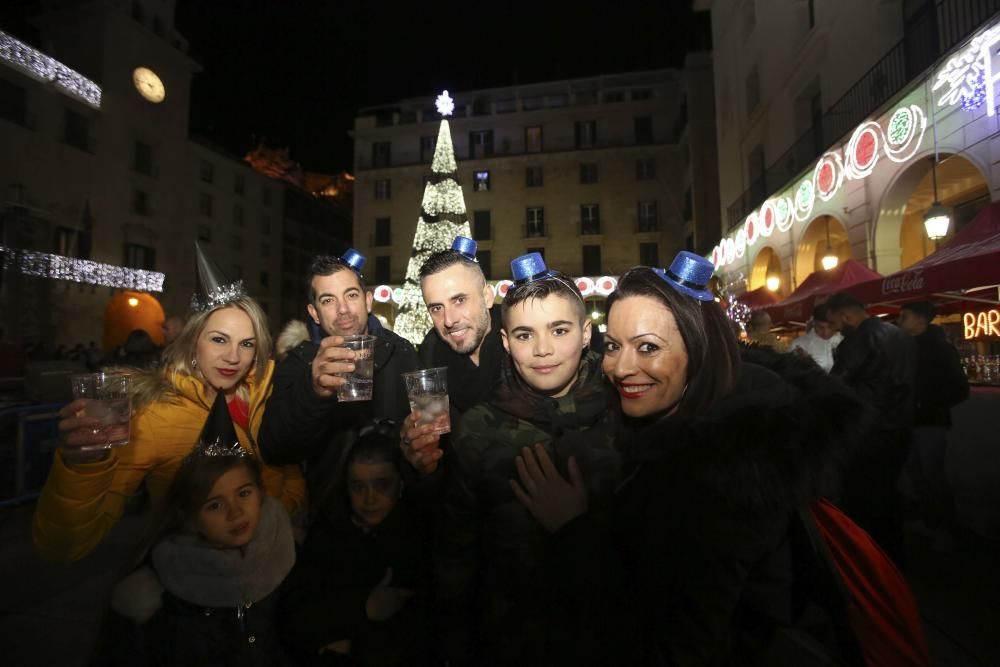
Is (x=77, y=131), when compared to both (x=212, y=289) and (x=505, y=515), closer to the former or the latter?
(x=212, y=289)

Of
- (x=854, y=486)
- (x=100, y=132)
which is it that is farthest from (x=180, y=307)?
(x=854, y=486)

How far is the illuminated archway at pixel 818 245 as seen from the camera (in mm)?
13312

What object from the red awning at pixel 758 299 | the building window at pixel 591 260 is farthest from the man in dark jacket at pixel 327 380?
the building window at pixel 591 260

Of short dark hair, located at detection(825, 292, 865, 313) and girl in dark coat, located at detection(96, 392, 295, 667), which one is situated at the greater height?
short dark hair, located at detection(825, 292, 865, 313)

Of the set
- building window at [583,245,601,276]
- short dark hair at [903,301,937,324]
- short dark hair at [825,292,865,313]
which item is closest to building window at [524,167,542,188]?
building window at [583,245,601,276]

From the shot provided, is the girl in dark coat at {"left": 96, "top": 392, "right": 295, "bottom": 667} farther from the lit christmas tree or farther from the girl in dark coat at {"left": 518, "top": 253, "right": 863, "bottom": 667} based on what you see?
the lit christmas tree

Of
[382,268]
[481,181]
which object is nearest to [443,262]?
[481,181]

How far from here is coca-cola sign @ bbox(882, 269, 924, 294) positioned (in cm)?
596

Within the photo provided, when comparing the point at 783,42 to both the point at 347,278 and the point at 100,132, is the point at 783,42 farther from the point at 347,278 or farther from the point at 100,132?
the point at 100,132

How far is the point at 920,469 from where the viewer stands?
4.97 metres

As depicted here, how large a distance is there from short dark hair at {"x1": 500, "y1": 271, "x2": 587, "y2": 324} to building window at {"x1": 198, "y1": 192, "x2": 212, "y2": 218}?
3682 centimetres

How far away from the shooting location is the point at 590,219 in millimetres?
35750

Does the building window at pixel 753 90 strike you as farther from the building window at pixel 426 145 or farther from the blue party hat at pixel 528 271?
the building window at pixel 426 145

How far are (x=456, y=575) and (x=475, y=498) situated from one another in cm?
30
